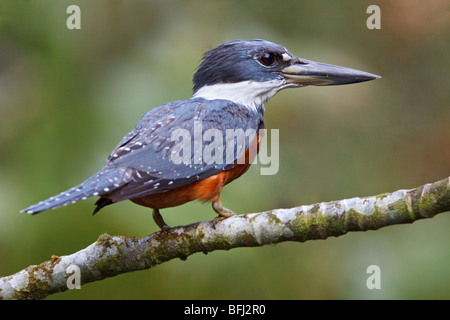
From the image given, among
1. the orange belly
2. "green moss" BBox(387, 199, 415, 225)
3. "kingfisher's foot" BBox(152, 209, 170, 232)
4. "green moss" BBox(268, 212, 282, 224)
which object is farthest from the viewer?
"kingfisher's foot" BBox(152, 209, 170, 232)

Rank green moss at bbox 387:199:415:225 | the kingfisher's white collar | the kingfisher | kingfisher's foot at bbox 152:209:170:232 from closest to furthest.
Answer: green moss at bbox 387:199:415:225 < the kingfisher < kingfisher's foot at bbox 152:209:170:232 < the kingfisher's white collar

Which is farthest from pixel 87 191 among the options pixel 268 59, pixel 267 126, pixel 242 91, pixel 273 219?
pixel 267 126

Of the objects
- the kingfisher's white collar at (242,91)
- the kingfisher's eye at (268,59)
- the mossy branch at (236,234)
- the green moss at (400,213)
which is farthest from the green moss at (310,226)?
the kingfisher's eye at (268,59)

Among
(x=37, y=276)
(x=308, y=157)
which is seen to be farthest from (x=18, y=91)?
(x=308, y=157)

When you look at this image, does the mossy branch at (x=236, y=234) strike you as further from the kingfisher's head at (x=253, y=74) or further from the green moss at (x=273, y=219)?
the kingfisher's head at (x=253, y=74)

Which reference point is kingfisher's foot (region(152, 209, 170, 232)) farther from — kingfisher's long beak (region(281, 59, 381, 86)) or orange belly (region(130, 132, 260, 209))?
kingfisher's long beak (region(281, 59, 381, 86))

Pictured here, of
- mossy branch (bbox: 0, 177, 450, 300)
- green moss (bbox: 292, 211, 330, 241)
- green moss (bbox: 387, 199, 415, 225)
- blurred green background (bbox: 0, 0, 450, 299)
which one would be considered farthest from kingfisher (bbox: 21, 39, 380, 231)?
green moss (bbox: 387, 199, 415, 225)

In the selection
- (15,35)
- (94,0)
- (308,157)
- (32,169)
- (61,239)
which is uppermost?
(94,0)

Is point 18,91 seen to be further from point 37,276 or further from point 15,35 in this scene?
point 37,276

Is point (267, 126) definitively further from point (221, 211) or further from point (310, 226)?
point (310, 226)
